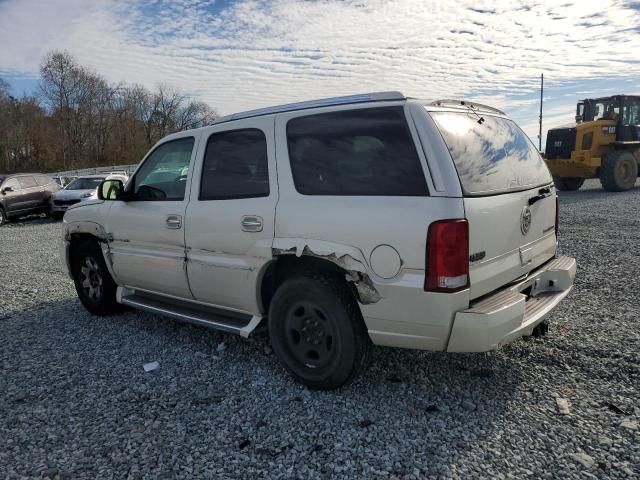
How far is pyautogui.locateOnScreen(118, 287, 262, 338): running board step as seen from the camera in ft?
12.6

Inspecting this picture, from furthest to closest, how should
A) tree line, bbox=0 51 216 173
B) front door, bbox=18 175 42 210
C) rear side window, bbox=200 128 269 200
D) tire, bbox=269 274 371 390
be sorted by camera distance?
tree line, bbox=0 51 216 173, front door, bbox=18 175 42 210, rear side window, bbox=200 128 269 200, tire, bbox=269 274 371 390

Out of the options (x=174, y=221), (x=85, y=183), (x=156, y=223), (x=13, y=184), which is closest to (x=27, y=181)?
(x=13, y=184)

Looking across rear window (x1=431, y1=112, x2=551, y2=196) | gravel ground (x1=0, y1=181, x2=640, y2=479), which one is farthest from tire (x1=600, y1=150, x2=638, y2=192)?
rear window (x1=431, y1=112, x2=551, y2=196)

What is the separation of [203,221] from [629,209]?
11.8m

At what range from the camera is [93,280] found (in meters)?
5.53

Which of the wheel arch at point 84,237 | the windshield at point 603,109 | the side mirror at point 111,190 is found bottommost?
the wheel arch at point 84,237

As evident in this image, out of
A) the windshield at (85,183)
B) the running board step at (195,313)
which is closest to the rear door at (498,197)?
the running board step at (195,313)

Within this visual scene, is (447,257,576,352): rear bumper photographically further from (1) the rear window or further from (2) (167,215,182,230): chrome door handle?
(2) (167,215,182,230): chrome door handle

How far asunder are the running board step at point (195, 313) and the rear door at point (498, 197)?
1.79 meters

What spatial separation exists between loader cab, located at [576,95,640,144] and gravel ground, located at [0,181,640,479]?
1353cm

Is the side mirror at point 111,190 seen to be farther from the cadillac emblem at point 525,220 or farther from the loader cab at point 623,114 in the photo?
the loader cab at point 623,114

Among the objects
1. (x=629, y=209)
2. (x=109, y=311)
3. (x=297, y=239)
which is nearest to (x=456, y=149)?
(x=297, y=239)

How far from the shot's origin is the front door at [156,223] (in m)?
4.33

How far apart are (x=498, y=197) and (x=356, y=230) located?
37.1 inches
